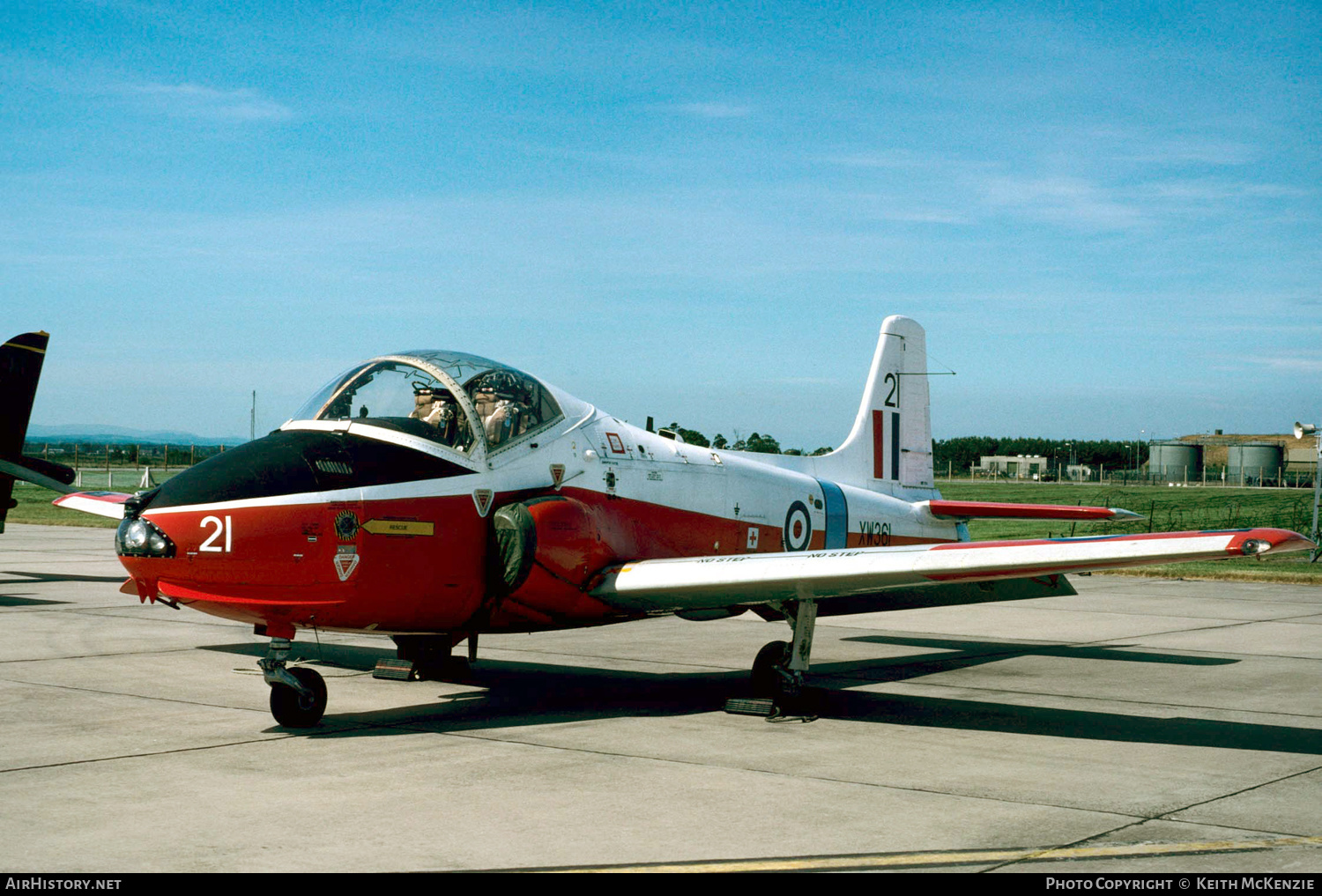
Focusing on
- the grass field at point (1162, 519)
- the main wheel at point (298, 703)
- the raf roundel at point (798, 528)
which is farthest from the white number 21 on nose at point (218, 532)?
the grass field at point (1162, 519)

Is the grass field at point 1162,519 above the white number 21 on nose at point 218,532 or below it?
below

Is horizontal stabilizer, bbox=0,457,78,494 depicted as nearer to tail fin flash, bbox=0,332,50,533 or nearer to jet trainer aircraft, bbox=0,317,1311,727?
tail fin flash, bbox=0,332,50,533

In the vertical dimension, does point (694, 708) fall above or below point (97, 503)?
below

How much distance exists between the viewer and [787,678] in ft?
32.6

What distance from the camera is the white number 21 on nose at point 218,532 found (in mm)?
7734

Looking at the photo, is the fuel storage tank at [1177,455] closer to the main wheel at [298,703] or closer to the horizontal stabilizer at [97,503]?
the horizontal stabilizer at [97,503]

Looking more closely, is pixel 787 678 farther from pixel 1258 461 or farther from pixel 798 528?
pixel 1258 461

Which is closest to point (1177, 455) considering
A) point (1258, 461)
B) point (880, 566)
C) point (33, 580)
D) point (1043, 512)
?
point (1258, 461)

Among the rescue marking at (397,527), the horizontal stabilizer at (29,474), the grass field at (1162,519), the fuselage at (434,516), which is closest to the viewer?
the fuselage at (434,516)

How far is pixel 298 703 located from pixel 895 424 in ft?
28.7

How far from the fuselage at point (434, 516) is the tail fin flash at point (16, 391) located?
13.9 meters

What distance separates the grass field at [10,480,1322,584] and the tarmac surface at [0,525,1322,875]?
11.5ft

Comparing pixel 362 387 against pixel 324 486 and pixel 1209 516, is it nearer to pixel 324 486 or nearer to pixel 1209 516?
pixel 324 486
